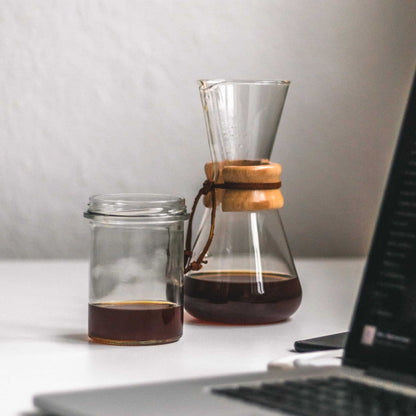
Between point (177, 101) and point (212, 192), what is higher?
point (177, 101)

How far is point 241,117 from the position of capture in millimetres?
1002

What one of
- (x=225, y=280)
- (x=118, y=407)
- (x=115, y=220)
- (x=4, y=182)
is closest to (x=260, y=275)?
(x=225, y=280)

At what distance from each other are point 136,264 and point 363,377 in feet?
1.19

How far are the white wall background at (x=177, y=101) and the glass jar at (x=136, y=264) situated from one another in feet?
2.63

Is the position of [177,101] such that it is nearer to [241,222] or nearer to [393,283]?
[241,222]

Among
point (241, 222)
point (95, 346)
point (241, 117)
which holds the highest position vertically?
point (241, 117)

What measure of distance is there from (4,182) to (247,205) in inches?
32.2

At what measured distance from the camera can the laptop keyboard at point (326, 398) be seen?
0.50 meters

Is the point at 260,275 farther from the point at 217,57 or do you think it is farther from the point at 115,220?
the point at 217,57

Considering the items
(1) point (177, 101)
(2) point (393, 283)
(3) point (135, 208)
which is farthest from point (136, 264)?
(1) point (177, 101)

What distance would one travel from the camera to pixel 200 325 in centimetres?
102

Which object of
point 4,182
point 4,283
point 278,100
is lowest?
point 4,283

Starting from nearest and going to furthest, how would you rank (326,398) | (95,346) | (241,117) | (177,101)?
(326,398)
(95,346)
(241,117)
(177,101)

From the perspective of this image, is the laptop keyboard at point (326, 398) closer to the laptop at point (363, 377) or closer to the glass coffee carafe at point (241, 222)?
the laptop at point (363, 377)
